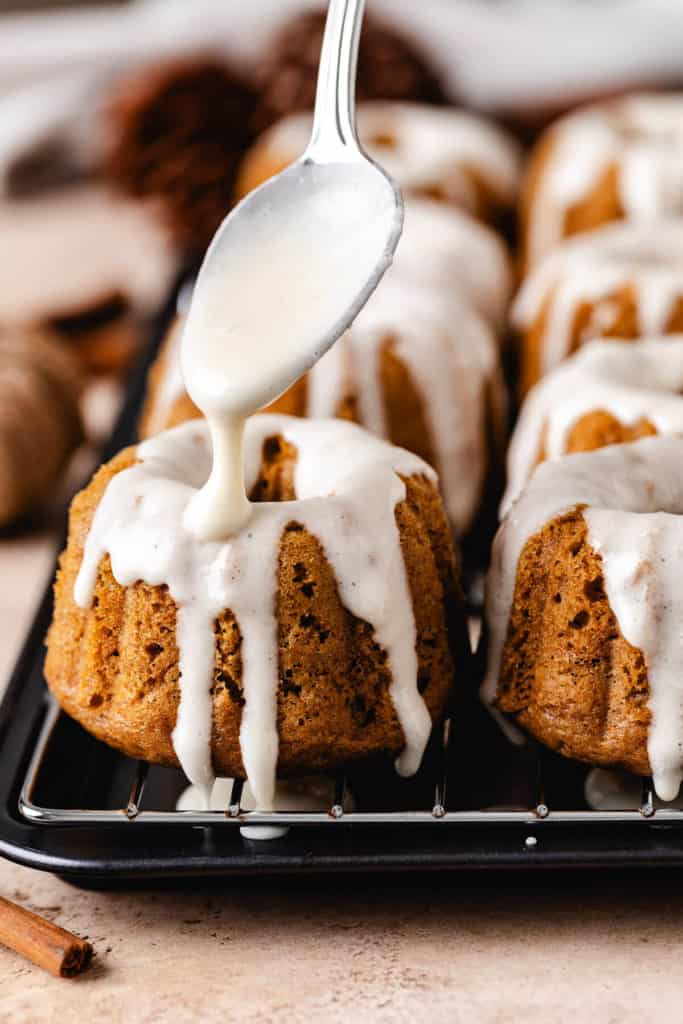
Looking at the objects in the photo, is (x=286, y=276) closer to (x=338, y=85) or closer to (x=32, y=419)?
(x=338, y=85)

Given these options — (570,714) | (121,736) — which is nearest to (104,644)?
(121,736)

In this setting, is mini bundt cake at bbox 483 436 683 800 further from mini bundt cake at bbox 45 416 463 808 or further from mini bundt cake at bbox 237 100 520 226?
mini bundt cake at bbox 237 100 520 226

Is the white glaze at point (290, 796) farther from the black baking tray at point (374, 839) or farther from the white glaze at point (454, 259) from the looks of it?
the white glaze at point (454, 259)

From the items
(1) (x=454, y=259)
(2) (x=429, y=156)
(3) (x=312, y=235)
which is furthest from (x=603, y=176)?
(3) (x=312, y=235)

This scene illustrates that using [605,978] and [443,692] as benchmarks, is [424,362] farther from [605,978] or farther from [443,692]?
[605,978]

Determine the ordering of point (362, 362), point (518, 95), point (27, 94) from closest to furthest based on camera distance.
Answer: point (362, 362)
point (518, 95)
point (27, 94)

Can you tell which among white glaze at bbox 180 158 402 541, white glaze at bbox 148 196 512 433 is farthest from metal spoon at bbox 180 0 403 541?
white glaze at bbox 148 196 512 433
